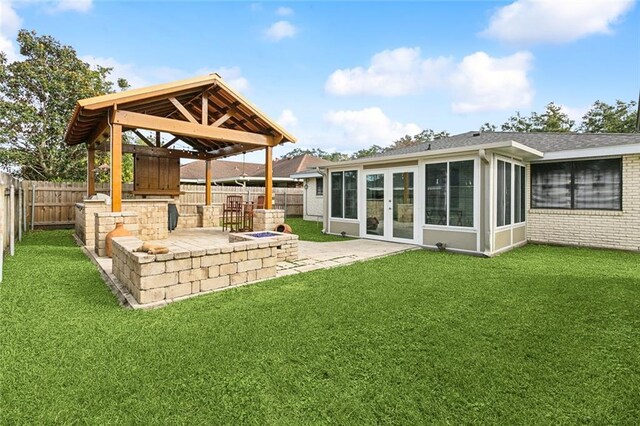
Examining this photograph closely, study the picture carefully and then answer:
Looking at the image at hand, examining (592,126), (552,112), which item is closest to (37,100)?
(552,112)

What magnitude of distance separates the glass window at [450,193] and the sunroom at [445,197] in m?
0.02

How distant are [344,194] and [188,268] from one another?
6460mm

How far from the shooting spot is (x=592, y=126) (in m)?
24.6

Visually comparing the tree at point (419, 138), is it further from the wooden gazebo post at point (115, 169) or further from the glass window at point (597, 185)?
the wooden gazebo post at point (115, 169)

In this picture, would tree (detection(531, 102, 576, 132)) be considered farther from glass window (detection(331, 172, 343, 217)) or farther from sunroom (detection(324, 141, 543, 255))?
glass window (detection(331, 172, 343, 217))

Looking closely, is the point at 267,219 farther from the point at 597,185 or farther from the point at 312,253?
the point at 597,185

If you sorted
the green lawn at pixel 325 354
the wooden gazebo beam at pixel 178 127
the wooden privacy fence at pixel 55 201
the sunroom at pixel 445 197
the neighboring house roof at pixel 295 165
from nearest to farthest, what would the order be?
the green lawn at pixel 325 354 → the wooden gazebo beam at pixel 178 127 → the sunroom at pixel 445 197 → the wooden privacy fence at pixel 55 201 → the neighboring house roof at pixel 295 165

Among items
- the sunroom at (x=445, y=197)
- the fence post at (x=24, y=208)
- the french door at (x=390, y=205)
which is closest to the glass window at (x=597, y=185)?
the sunroom at (x=445, y=197)

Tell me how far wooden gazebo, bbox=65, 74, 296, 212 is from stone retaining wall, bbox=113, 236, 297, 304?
2827 millimetres

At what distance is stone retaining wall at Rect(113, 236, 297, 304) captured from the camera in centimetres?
367

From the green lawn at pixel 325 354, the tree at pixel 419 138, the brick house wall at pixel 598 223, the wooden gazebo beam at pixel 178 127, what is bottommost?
the green lawn at pixel 325 354

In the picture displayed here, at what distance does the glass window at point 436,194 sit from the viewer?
7609 millimetres

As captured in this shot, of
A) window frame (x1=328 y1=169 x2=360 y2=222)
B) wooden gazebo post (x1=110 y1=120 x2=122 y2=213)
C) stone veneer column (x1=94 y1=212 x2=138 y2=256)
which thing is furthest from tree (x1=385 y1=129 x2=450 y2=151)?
stone veneer column (x1=94 y1=212 x2=138 y2=256)

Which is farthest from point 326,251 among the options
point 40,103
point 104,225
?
point 40,103
